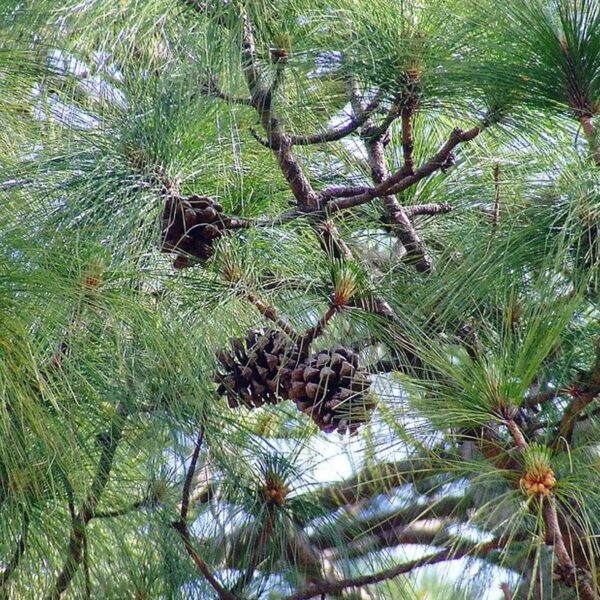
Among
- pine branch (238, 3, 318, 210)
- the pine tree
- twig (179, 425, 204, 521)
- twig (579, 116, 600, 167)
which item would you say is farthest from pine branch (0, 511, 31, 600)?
twig (579, 116, 600, 167)

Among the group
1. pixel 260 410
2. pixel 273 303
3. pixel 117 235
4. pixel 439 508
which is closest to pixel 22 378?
pixel 117 235

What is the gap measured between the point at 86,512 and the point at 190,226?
0.29 m

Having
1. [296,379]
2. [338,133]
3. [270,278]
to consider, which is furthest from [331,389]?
[338,133]

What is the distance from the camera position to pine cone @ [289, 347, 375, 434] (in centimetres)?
97

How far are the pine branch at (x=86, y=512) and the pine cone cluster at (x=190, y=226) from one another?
0.51 ft

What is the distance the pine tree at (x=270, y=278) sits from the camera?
88cm

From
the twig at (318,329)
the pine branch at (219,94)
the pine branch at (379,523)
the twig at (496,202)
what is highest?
the pine branch at (219,94)

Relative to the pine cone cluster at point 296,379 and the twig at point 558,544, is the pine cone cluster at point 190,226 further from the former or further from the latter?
the twig at point 558,544

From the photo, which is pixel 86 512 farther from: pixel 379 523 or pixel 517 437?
pixel 517 437

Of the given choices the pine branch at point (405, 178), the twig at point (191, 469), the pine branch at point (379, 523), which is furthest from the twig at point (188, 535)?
the pine branch at point (405, 178)

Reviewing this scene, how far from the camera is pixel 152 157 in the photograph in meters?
0.99

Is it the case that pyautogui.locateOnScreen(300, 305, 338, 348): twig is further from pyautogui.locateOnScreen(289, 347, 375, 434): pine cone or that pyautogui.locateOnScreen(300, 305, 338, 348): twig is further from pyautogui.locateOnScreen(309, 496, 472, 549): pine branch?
pyautogui.locateOnScreen(309, 496, 472, 549): pine branch

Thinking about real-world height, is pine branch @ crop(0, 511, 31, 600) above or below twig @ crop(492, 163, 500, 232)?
below

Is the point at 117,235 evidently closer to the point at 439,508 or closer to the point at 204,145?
the point at 204,145
